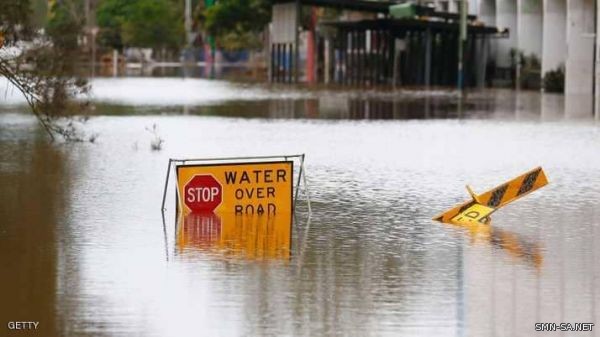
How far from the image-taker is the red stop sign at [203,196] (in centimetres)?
1973

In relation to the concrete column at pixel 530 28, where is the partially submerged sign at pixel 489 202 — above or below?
below

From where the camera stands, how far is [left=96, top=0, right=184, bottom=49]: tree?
144 m

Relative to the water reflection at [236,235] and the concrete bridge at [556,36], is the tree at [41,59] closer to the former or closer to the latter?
the water reflection at [236,235]

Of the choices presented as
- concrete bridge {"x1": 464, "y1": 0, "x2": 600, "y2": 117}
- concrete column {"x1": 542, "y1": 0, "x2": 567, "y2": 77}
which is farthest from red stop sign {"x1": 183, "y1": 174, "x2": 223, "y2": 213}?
concrete column {"x1": 542, "y1": 0, "x2": 567, "y2": 77}

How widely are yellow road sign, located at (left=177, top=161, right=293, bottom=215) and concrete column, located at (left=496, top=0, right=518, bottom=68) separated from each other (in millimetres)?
62864

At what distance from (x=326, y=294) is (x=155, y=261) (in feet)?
8.58

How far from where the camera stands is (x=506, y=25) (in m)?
84.1

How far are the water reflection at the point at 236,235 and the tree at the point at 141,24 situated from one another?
124m

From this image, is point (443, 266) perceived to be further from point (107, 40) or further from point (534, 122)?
point (107, 40)

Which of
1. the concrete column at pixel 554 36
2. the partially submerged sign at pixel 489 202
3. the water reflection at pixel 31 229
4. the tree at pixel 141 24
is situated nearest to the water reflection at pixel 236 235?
the water reflection at pixel 31 229

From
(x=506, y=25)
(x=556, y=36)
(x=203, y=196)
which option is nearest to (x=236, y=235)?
(x=203, y=196)

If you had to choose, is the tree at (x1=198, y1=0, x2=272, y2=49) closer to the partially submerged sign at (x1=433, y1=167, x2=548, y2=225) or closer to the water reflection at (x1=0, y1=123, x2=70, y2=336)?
the water reflection at (x1=0, y1=123, x2=70, y2=336)

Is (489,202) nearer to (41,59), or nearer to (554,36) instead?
(41,59)

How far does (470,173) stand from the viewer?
26484 millimetres
